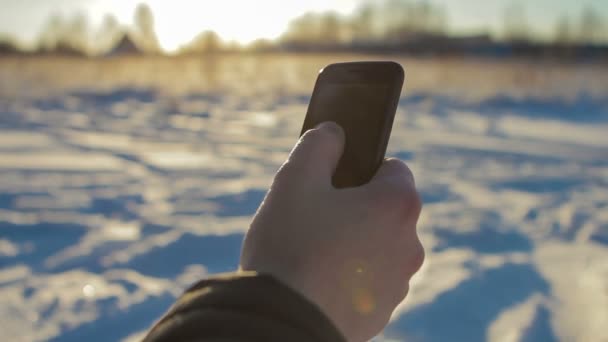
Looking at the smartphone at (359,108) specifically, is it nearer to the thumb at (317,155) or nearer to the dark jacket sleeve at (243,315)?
the thumb at (317,155)

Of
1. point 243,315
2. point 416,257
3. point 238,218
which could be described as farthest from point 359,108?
point 238,218

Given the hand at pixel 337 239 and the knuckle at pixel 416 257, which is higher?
the hand at pixel 337 239

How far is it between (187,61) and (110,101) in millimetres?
11419

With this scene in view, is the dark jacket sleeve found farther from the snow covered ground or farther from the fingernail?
the snow covered ground

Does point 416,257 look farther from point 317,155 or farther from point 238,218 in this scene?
point 238,218

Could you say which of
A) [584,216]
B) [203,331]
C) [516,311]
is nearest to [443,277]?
[516,311]

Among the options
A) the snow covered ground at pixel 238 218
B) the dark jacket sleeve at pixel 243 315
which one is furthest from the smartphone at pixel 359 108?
the snow covered ground at pixel 238 218

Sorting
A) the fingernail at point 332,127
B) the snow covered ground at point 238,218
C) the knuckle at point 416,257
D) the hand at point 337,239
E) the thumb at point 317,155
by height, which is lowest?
the snow covered ground at point 238,218

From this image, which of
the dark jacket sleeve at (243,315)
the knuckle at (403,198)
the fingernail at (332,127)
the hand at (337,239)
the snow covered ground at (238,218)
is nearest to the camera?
the dark jacket sleeve at (243,315)

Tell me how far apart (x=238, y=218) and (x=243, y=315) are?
1982 millimetres

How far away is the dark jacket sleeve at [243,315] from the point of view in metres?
0.57

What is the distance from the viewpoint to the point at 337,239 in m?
0.79

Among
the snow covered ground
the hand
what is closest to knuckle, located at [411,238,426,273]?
the hand

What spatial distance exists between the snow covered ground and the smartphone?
0.76 meters
